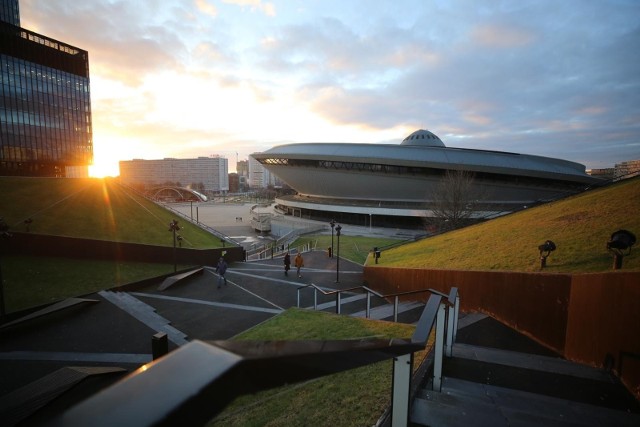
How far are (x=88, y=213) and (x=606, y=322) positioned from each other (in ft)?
84.2

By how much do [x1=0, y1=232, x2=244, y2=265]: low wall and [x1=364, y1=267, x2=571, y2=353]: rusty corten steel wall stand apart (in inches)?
592

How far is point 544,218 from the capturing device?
11.7 m

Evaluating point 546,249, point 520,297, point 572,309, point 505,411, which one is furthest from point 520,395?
point 546,249

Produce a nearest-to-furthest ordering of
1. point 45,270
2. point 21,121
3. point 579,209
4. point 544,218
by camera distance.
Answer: point 579,209 → point 544,218 → point 45,270 → point 21,121

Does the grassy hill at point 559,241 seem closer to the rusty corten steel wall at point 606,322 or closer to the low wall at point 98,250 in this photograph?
the rusty corten steel wall at point 606,322

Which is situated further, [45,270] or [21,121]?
[21,121]

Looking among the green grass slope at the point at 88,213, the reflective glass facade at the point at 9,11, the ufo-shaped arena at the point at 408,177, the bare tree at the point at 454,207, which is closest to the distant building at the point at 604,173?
the ufo-shaped arena at the point at 408,177

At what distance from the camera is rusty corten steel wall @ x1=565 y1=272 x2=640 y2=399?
4.21 metres

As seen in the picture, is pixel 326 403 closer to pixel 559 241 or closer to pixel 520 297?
pixel 520 297

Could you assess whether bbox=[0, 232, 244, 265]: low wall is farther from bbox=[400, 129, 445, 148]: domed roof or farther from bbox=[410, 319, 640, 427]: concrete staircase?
bbox=[400, 129, 445, 148]: domed roof

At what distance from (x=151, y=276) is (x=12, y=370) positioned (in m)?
8.70

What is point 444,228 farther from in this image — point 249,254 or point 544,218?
point 249,254

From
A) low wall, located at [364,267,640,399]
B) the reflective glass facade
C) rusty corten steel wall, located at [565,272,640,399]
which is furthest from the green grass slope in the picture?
the reflective glass facade

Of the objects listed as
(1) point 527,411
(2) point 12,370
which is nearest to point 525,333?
(1) point 527,411
